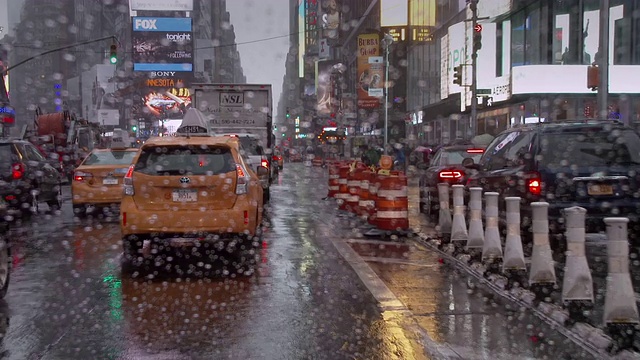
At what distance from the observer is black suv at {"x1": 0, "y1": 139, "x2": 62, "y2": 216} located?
1480 centimetres

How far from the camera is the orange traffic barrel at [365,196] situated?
47.0 feet

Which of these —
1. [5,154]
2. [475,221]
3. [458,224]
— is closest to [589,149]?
[475,221]

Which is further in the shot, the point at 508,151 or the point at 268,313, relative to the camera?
the point at 508,151

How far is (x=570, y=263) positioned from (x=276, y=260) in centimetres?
431

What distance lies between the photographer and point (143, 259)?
32.1ft

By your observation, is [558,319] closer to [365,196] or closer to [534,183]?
[534,183]

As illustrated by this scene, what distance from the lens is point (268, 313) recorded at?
662 centimetres

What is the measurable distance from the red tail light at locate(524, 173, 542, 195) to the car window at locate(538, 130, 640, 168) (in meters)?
0.21

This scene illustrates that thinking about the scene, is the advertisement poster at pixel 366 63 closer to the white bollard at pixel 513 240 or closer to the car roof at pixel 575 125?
the car roof at pixel 575 125

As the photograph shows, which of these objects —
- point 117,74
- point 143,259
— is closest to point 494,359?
point 143,259

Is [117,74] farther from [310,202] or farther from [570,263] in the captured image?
[570,263]

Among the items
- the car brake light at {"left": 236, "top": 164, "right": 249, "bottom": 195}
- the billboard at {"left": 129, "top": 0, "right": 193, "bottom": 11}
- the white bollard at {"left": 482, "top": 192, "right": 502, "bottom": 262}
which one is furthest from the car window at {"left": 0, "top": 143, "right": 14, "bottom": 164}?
the billboard at {"left": 129, "top": 0, "right": 193, "bottom": 11}

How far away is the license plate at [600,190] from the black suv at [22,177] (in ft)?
36.4

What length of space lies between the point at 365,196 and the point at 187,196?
6634 millimetres
